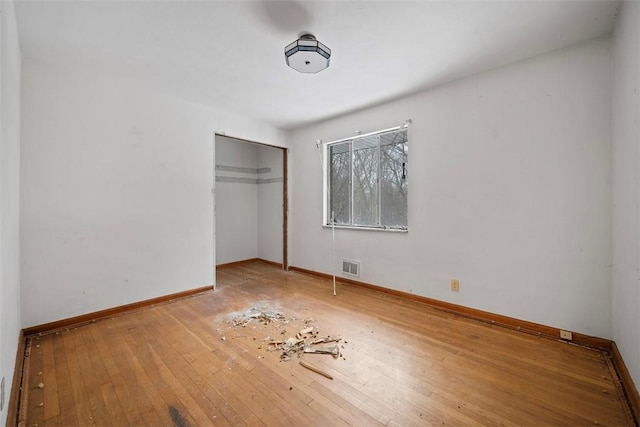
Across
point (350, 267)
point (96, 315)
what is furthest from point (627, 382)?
point (96, 315)

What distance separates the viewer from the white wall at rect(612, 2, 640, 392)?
1.61 meters

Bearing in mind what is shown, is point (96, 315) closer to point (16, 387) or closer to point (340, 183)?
point (16, 387)

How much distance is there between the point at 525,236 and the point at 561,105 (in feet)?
3.90

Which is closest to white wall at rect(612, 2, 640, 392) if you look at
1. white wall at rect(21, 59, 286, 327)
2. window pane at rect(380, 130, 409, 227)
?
window pane at rect(380, 130, 409, 227)

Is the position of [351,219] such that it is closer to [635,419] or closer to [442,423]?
[442,423]

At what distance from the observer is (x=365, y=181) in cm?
A: 390

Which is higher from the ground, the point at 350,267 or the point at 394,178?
the point at 394,178

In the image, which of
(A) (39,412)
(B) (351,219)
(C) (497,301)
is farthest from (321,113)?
(A) (39,412)

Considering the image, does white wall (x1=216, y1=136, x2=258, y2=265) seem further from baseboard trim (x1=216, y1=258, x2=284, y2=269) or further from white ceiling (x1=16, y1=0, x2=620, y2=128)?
white ceiling (x1=16, y1=0, x2=620, y2=128)

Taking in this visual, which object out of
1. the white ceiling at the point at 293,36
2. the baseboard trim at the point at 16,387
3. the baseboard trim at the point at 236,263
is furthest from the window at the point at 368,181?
the baseboard trim at the point at 16,387

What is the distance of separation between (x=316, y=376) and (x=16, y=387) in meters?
1.92

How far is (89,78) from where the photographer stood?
277 cm

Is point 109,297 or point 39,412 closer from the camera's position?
point 39,412

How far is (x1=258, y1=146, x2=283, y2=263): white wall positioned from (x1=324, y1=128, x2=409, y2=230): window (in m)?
1.33
